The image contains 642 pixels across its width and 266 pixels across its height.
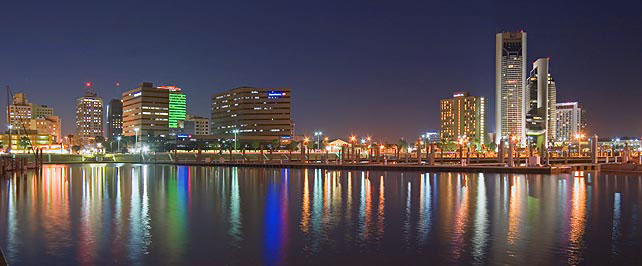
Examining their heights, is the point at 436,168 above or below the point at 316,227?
above

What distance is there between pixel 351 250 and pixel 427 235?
3.61 m

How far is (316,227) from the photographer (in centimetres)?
2045

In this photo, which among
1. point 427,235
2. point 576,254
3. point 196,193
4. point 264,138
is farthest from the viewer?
point 264,138

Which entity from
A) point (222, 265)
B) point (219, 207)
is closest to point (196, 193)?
point (219, 207)

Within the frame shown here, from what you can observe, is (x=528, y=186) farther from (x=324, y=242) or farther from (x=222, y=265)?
(x=222, y=265)

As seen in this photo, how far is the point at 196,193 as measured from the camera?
3334cm

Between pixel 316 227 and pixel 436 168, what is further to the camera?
pixel 436 168

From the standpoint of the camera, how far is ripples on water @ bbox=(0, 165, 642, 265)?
615 inches

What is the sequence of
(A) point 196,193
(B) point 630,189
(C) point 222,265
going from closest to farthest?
(C) point 222,265, (A) point 196,193, (B) point 630,189

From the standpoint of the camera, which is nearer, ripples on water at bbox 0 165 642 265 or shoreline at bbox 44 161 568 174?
ripples on water at bbox 0 165 642 265

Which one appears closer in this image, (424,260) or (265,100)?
(424,260)

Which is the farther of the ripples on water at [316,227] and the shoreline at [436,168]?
the shoreline at [436,168]

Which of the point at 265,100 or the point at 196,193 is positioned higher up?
the point at 265,100

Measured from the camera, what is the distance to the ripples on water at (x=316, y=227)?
51.2ft
